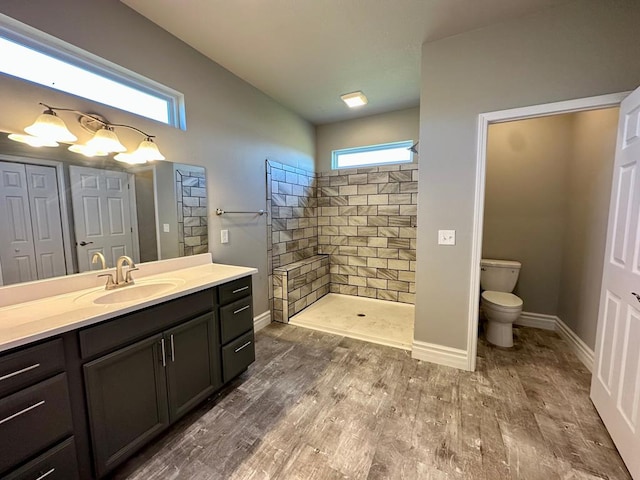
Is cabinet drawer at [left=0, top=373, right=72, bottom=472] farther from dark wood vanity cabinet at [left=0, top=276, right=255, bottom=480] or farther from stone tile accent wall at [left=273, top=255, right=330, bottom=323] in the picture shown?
stone tile accent wall at [left=273, top=255, right=330, bottom=323]

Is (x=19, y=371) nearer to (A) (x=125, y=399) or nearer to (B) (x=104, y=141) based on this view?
(A) (x=125, y=399)

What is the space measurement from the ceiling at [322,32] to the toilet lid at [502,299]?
7.55 ft

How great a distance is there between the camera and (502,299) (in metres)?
2.58

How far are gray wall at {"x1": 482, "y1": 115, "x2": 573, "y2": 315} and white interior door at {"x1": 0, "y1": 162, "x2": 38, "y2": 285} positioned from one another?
3964 millimetres

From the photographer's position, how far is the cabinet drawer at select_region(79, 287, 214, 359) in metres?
1.20

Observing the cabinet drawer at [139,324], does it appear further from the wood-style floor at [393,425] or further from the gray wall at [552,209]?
the gray wall at [552,209]

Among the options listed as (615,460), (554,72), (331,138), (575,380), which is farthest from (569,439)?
(331,138)

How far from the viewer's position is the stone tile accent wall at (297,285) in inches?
127

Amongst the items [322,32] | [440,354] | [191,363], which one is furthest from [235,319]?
[322,32]

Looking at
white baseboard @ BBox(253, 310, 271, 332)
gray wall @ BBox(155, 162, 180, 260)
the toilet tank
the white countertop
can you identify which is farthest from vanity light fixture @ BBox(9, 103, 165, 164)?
the toilet tank

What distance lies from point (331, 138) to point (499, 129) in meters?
2.21

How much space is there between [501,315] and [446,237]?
1.03 metres

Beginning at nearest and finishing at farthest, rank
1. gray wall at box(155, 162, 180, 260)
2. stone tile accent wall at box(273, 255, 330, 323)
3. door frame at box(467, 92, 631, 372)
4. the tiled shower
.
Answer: door frame at box(467, 92, 631, 372) → gray wall at box(155, 162, 180, 260) → stone tile accent wall at box(273, 255, 330, 323) → the tiled shower

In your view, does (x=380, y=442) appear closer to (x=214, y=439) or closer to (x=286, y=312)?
(x=214, y=439)
